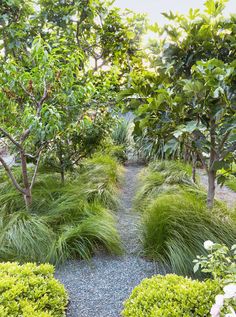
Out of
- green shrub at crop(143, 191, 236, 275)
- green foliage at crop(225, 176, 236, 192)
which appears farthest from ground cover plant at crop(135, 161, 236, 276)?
green foliage at crop(225, 176, 236, 192)

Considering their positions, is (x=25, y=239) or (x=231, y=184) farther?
(x=231, y=184)

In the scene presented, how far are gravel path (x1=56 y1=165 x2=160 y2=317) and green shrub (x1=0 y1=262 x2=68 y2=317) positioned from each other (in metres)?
0.15

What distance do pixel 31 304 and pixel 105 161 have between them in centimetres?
279

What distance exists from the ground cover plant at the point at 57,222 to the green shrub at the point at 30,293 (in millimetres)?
369

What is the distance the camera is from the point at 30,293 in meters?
1.26

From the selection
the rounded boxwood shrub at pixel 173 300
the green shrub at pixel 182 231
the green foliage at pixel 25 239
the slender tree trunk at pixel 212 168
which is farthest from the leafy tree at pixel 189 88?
the green foliage at pixel 25 239

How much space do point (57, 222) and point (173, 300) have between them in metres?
1.28

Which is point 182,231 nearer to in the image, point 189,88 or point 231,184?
point 189,88

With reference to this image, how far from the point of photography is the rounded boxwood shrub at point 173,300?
1.14 m

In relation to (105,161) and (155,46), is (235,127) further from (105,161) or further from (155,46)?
(105,161)

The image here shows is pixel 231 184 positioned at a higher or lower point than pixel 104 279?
higher

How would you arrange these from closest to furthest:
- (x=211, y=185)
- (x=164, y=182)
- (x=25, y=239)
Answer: (x=25, y=239) → (x=211, y=185) → (x=164, y=182)

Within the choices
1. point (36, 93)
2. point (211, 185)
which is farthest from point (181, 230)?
point (36, 93)

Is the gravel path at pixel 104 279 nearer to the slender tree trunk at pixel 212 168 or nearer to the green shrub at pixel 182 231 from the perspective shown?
the green shrub at pixel 182 231
